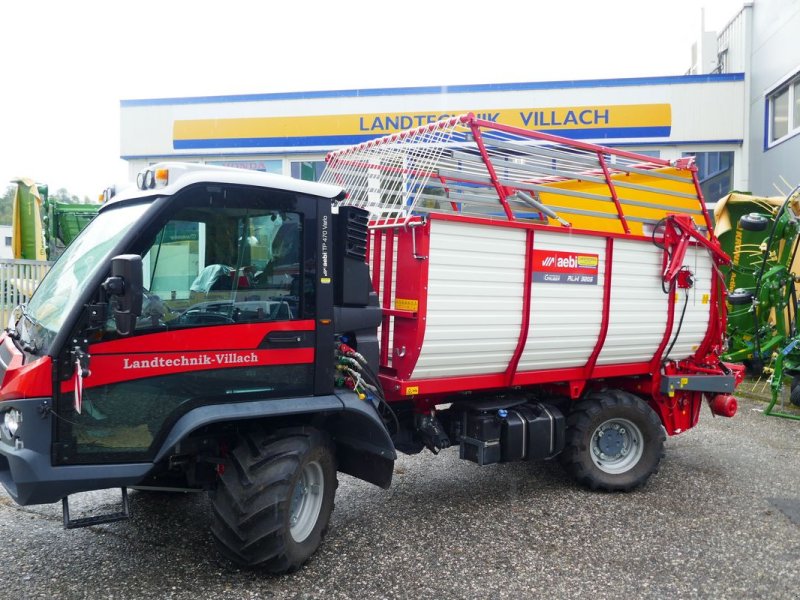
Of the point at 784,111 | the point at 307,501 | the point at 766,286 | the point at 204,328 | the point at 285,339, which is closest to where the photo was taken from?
the point at 204,328

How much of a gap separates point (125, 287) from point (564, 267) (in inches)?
123

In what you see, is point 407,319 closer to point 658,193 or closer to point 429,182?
point 429,182

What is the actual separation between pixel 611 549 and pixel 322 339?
233 centimetres

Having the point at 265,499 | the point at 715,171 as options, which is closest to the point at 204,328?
the point at 265,499

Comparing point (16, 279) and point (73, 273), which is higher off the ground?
point (73, 273)

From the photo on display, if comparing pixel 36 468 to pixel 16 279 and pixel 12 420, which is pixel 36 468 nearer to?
pixel 12 420

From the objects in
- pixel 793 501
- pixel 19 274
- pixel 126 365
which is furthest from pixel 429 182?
pixel 19 274

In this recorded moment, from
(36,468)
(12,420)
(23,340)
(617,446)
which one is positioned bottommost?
(617,446)

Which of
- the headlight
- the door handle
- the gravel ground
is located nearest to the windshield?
the headlight

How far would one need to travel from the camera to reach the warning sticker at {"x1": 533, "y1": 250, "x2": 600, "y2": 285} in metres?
4.91

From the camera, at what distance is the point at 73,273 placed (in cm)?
365

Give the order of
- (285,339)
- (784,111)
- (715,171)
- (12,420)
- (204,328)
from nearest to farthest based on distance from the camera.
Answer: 1. (12,420)
2. (204,328)
3. (285,339)
4. (784,111)
5. (715,171)

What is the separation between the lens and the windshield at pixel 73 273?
3383 millimetres

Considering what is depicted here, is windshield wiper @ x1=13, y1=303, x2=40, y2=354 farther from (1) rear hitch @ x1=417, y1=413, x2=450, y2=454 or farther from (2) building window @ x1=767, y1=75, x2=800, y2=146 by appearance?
(2) building window @ x1=767, y1=75, x2=800, y2=146
